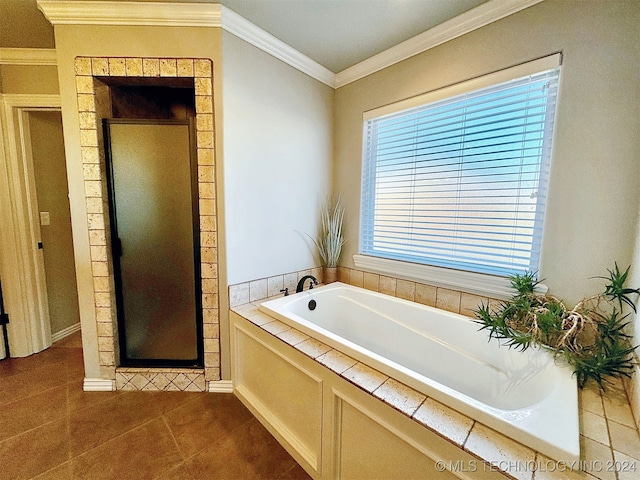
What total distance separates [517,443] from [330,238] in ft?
5.88

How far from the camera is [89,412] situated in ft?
5.38

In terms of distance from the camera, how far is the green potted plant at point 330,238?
240 centimetres

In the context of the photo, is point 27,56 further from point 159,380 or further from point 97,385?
point 159,380

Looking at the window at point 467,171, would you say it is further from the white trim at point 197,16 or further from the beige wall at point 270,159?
the beige wall at point 270,159

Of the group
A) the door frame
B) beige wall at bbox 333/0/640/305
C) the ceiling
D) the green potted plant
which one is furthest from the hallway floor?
the ceiling

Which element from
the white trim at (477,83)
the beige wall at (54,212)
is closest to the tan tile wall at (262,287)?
the white trim at (477,83)

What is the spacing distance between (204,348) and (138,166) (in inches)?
53.4

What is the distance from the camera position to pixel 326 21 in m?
1.66

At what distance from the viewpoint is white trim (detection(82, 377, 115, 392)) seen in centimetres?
183

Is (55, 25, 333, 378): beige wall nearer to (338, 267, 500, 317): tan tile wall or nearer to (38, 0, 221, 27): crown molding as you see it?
(38, 0, 221, 27): crown molding

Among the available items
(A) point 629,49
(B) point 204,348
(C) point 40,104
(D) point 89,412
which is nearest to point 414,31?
(A) point 629,49

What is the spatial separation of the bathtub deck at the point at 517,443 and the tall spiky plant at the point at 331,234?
1.28 meters

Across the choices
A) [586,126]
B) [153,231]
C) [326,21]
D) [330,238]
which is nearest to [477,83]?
[586,126]

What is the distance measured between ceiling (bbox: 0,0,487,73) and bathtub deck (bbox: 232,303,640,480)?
200 cm
